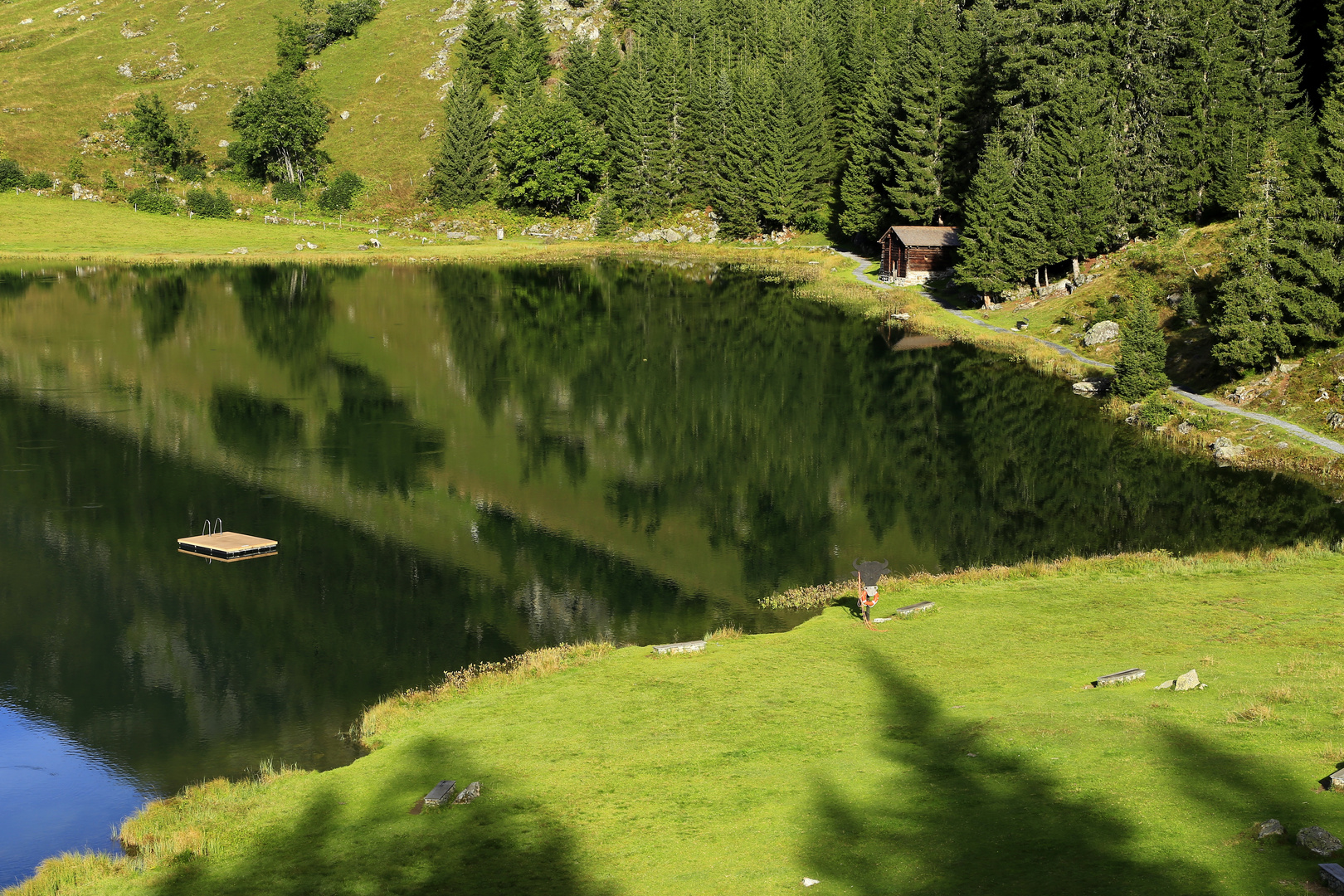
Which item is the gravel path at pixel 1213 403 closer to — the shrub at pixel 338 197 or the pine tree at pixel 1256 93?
the pine tree at pixel 1256 93

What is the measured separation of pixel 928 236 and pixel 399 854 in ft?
353

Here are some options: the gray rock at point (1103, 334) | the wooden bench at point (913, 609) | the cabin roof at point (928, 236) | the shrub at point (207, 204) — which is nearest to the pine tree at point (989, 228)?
the cabin roof at point (928, 236)

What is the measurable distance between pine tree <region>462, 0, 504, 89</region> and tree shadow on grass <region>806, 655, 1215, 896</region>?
7589 inches

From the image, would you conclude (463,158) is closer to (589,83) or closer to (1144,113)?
(589,83)

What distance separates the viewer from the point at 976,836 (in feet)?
59.4

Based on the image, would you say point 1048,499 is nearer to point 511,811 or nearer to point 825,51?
point 511,811

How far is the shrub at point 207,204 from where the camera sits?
158 meters

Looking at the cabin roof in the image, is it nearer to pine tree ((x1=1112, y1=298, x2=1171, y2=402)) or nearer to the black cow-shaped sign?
pine tree ((x1=1112, y1=298, x2=1171, y2=402))

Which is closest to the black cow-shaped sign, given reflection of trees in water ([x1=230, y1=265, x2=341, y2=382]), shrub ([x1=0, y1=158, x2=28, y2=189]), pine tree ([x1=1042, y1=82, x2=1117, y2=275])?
reflection of trees in water ([x1=230, y1=265, x2=341, y2=382])

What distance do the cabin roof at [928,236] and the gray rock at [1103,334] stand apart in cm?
3435

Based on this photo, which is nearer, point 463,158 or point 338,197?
point 338,197

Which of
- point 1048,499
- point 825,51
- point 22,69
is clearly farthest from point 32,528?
point 22,69

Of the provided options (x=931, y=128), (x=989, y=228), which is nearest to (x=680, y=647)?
(x=989, y=228)

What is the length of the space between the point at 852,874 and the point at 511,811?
7261mm
